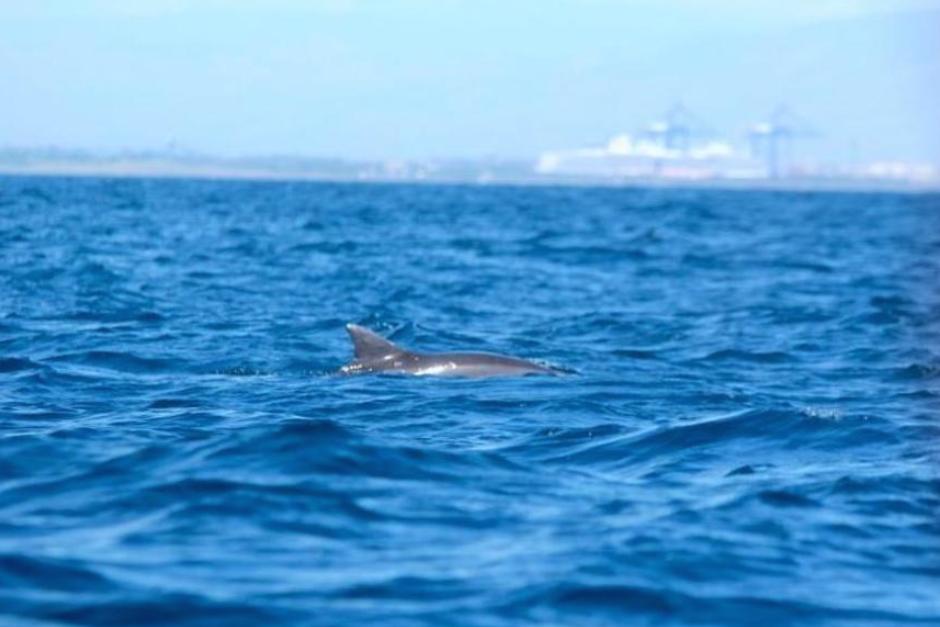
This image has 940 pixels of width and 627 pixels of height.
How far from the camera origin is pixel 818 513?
11.7 meters

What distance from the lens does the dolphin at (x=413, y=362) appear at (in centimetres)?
1833

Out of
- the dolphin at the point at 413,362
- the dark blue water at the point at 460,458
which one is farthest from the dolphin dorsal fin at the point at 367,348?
the dark blue water at the point at 460,458

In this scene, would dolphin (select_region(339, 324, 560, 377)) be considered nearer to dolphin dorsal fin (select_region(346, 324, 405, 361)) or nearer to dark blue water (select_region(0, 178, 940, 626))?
dolphin dorsal fin (select_region(346, 324, 405, 361))

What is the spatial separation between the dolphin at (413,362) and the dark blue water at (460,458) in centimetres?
40

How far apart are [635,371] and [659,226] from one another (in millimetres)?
42912

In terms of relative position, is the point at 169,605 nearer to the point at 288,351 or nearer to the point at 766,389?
the point at 766,389

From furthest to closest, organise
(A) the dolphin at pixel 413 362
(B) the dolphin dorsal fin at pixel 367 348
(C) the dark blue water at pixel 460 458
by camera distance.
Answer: (B) the dolphin dorsal fin at pixel 367 348, (A) the dolphin at pixel 413 362, (C) the dark blue water at pixel 460 458

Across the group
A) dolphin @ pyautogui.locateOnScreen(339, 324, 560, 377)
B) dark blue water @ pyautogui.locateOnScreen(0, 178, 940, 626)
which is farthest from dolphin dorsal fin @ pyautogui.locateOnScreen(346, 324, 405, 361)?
dark blue water @ pyautogui.locateOnScreen(0, 178, 940, 626)

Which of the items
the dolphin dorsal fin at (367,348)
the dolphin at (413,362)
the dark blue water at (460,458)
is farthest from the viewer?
the dolphin dorsal fin at (367,348)

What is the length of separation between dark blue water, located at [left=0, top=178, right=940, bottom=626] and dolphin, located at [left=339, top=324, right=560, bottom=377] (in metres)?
0.40

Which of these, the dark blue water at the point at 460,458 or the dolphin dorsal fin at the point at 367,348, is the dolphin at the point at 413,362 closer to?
the dolphin dorsal fin at the point at 367,348

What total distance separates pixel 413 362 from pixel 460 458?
5.18m

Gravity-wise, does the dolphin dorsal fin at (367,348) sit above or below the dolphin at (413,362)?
above

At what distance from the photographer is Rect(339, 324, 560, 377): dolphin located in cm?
1833
